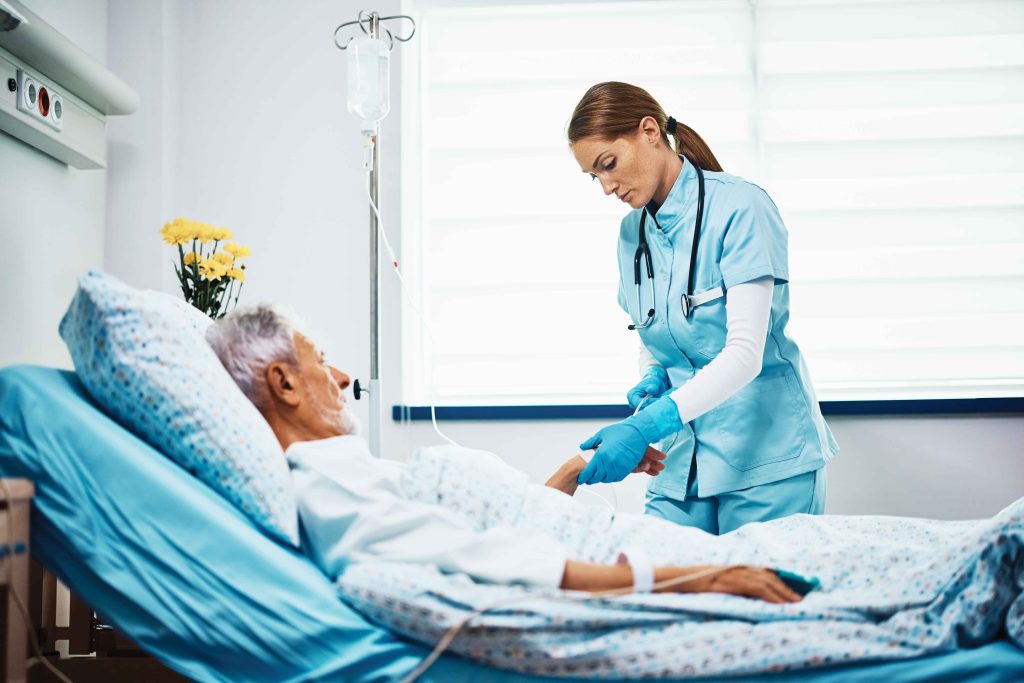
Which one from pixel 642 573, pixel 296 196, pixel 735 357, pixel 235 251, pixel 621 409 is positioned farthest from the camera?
pixel 296 196

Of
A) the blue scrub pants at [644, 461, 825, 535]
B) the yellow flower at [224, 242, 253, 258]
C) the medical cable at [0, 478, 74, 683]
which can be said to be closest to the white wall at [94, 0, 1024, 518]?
the yellow flower at [224, 242, 253, 258]

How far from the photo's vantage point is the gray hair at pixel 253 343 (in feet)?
4.83

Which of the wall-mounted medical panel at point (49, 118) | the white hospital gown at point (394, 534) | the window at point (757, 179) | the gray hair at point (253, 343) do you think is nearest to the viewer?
the white hospital gown at point (394, 534)

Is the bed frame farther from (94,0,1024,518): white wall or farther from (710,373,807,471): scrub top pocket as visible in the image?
(710,373,807,471): scrub top pocket

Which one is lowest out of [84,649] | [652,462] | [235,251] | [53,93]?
[84,649]

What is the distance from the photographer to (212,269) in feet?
6.99

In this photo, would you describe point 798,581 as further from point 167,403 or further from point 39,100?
point 39,100

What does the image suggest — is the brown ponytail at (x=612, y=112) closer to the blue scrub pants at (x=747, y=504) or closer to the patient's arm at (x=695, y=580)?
the blue scrub pants at (x=747, y=504)

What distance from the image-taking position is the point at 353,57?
2.18 meters

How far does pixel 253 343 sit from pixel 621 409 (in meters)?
1.29

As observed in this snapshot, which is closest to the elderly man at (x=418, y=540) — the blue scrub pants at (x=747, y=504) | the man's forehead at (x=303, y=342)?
the man's forehead at (x=303, y=342)

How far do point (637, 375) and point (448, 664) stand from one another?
165 cm

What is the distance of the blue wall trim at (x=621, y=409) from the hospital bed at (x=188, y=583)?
1401 mm

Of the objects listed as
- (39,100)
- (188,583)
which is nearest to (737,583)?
(188,583)
